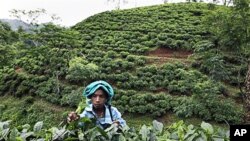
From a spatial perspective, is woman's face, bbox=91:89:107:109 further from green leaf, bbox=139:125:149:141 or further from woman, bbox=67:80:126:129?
green leaf, bbox=139:125:149:141

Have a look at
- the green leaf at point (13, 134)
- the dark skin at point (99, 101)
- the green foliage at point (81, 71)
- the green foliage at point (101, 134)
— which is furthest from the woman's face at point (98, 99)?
the green foliage at point (81, 71)

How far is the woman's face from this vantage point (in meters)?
2.72

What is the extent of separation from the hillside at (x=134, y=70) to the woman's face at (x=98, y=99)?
8526 millimetres

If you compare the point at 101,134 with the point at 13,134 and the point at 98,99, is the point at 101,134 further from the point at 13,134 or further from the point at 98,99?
the point at 98,99

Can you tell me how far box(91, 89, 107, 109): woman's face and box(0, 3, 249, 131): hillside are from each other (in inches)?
336

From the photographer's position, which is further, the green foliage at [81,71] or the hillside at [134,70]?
the green foliage at [81,71]

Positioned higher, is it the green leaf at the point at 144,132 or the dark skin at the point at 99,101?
the green leaf at the point at 144,132

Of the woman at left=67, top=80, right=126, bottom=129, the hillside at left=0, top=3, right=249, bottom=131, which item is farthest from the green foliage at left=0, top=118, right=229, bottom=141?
the hillside at left=0, top=3, right=249, bottom=131

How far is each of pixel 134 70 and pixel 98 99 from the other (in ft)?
43.9

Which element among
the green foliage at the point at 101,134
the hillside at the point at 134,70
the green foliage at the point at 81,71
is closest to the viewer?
the green foliage at the point at 101,134

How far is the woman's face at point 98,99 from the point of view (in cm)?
272

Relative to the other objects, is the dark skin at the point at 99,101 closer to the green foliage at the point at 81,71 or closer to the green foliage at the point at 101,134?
the green foliage at the point at 101,134

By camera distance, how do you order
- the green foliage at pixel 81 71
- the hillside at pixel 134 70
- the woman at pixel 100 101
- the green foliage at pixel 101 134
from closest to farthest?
the green foliage at pixel 101 134 < the woman at pixel 100 101 < the hillside at pixel 134 70 < the green foliage at pixel 81 71

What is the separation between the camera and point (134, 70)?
16.1 meters
